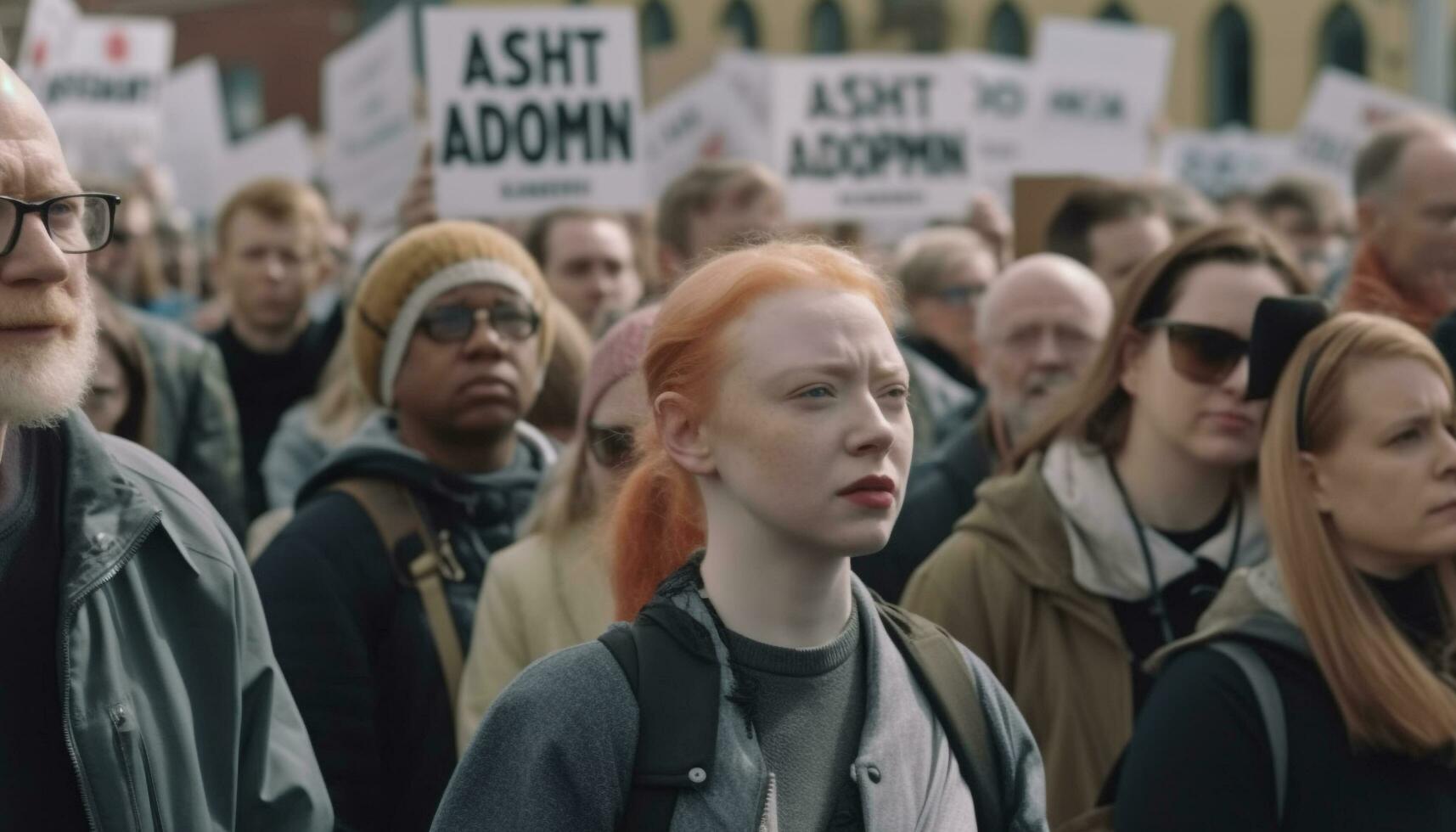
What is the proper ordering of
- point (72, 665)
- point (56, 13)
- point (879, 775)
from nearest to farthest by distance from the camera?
point (879, 775)
point (72, 665)
point (56, 13)

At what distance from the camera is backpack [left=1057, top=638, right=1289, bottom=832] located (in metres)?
3.60

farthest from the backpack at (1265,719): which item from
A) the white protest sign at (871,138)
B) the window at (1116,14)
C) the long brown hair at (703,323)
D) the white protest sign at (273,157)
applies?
the window at (1116,14)

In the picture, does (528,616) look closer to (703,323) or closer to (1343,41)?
(703,323)

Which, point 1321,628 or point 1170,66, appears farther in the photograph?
point 1170,66

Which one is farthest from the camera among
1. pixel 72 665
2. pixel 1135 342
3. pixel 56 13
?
pixel 56 13

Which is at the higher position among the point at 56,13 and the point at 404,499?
the point at 56,13

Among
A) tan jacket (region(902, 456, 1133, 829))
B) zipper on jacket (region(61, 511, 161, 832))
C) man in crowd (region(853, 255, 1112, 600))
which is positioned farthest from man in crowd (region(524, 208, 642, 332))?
zipper on jacket (region(61, 511, 161, 832))

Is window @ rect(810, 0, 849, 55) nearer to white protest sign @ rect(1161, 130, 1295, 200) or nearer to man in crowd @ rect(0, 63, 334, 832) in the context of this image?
white protest sign @ rect(1161, 130, 1295, 200)

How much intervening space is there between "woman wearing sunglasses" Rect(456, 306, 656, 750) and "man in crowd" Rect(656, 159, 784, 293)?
10.6ft

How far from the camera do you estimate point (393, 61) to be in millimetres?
10195

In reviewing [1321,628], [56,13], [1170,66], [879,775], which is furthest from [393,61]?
[1170,66]

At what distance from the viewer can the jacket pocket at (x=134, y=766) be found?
9.91 ft

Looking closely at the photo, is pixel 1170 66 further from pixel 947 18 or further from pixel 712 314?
pixel 712 314

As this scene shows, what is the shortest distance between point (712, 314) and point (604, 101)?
231 inches
